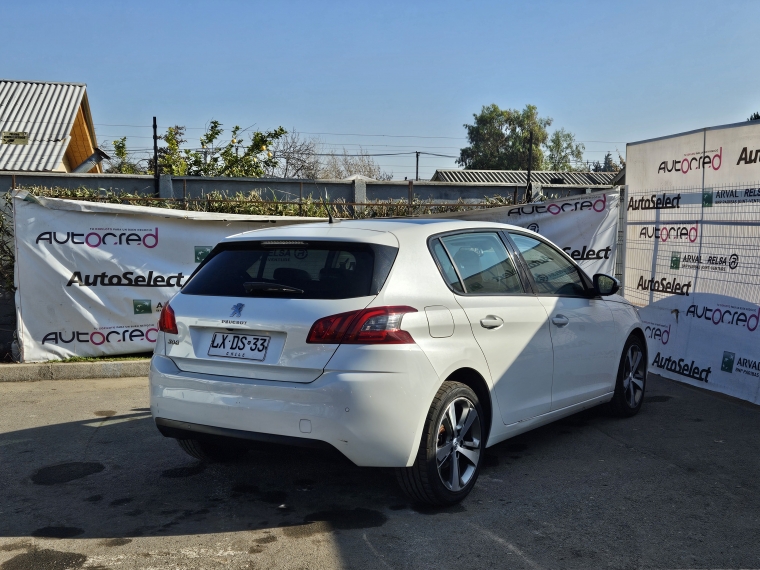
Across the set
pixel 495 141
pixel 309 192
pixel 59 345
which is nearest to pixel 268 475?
pixel 59 345

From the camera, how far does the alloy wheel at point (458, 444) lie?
436cm

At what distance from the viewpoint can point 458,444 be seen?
4.47 metres

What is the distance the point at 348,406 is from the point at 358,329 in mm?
404

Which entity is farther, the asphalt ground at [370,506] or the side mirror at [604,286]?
the side mirror at [604,286]

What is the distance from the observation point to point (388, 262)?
14.0ft

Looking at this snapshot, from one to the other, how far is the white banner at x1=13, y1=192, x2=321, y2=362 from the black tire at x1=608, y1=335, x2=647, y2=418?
468 cm

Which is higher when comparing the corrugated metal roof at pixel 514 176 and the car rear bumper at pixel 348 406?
the corrugated metal roof at pixel 514 176

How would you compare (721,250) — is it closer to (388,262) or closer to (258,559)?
(388,262)

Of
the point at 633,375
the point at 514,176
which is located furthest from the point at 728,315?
the point at 514,176

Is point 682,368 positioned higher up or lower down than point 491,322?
lower down

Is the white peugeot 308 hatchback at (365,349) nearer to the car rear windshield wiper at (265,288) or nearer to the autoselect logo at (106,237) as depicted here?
the car rear windshield wiper at (265,288)

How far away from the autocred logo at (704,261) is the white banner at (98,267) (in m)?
4.74

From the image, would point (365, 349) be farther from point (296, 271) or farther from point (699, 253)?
point (699, 253)

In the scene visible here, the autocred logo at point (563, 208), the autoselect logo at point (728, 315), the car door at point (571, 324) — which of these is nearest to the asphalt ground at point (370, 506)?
the car door at point (571, 324)
